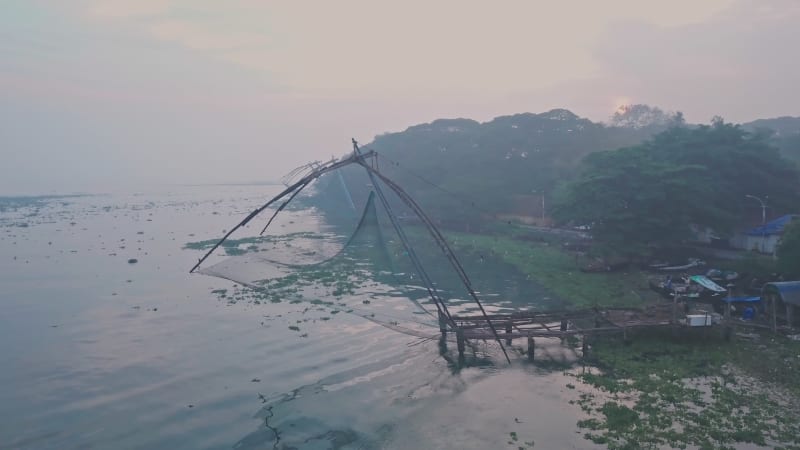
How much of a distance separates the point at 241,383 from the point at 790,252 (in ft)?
85.5

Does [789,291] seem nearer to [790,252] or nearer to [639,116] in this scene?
[790,252]

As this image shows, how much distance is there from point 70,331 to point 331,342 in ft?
42.5

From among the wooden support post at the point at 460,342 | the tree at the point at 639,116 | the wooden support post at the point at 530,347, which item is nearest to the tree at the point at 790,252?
the wooden support post at the point at 530,347

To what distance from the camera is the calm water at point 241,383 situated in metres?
13.8

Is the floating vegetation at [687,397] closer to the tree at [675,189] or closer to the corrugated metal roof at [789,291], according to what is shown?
the corrugated metal roof at [789,291]

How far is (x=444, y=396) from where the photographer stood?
16.0 meters

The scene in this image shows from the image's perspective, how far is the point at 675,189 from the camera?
3394 centimetres

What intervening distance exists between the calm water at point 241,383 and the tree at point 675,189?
17633 millimetres

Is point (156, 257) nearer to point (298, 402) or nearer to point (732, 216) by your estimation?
point (298, 402)

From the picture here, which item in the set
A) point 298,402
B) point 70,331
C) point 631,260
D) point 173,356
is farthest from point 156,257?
point 631,260

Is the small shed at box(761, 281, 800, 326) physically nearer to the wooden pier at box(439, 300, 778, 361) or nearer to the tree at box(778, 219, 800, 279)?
the wooden pier at box(439, 300, 778, 361)

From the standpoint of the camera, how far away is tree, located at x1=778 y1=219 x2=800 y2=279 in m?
24.3

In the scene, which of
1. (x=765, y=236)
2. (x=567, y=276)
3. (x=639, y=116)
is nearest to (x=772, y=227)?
(x=765, y=236)

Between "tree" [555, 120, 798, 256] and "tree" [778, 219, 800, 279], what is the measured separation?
8.08 metres
